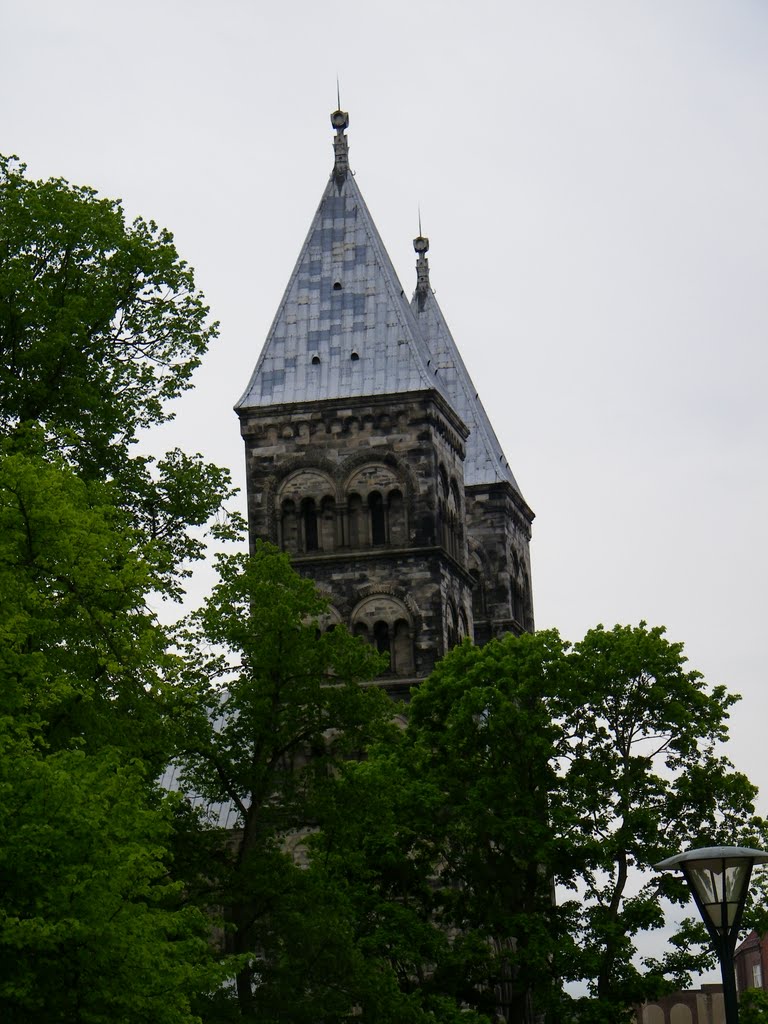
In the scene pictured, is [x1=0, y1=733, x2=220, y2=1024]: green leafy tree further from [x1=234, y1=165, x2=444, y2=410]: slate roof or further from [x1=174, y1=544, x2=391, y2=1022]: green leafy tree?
[x1=234, y1=165, x2=444, y2=410]: slate roof

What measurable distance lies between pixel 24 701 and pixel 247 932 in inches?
361

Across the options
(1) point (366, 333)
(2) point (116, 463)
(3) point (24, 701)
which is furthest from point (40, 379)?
(1) point (366, 333)

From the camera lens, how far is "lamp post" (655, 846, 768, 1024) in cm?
2066

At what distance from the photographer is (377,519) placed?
58.9 m

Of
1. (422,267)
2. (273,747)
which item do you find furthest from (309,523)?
(273,747)

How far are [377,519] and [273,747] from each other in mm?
25599

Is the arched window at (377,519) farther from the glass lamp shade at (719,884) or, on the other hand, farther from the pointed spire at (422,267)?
the glass lamp shade at (719,884)

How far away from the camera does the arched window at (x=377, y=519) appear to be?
5875 cm

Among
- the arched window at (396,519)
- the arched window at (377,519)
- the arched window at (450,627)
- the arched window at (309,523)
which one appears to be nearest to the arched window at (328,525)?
the arched window at (309,523)

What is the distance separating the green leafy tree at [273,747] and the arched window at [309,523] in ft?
76.1

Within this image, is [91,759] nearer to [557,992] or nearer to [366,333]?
[557,992]

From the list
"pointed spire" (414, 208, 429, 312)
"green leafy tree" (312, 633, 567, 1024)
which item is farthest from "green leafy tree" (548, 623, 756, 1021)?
"pointed spire" (414, 208, 429, 312)

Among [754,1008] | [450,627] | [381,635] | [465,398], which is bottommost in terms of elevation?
[754,1008]

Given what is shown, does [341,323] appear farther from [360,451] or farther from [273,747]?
[273,747]
